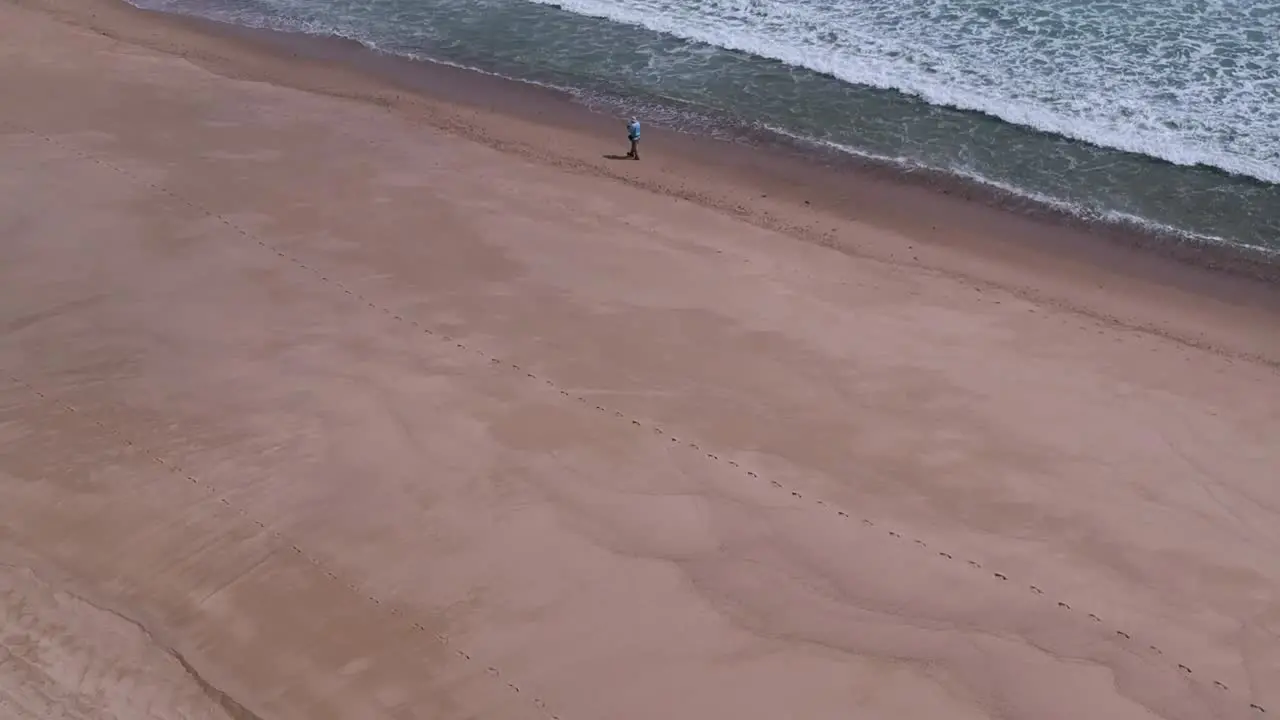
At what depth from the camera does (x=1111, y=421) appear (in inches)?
491

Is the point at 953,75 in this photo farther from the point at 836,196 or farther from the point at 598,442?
the point at 598,442

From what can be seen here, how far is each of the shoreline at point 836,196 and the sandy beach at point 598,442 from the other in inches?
3.8

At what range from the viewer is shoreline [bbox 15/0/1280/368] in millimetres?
14945

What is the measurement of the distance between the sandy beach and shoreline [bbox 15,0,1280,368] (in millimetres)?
96

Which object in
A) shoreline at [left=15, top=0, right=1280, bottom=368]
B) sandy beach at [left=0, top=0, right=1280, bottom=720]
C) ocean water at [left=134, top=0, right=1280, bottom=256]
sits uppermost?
ocean water at [left=134, top=0, right=1280, bottom=256]

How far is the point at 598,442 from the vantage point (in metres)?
11.8

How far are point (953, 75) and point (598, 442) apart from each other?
12.0 metres

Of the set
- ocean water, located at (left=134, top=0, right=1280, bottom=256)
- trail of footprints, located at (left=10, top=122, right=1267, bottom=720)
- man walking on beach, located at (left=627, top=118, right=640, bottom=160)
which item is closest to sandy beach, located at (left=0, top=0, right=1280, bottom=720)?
trail of footprints, located at (left=10, top=122, right=1267, bottom=720)

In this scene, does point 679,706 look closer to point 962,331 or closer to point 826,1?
point 962,331

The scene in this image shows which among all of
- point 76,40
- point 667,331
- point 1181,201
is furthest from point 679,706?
point 76,40

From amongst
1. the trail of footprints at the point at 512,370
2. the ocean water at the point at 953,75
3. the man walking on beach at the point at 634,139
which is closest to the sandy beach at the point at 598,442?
the trail of footprints at the point at 512,370

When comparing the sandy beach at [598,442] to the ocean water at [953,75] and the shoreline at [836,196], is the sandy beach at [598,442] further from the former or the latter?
the ocean water at [953,75]

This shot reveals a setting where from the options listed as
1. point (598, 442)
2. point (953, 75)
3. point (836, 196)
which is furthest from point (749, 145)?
point (598, 442)

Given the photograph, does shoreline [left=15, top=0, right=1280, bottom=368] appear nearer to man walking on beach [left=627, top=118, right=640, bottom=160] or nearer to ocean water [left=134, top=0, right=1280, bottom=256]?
man walking on beach [left=627, top=118, right=640, bottom=160]
